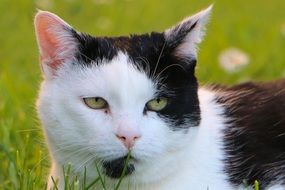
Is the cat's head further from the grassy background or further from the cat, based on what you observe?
the grassy background

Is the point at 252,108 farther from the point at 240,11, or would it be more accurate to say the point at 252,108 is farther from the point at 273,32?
the point at 240,11

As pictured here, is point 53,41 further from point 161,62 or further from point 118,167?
point 118,167

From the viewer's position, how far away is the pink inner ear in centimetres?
272

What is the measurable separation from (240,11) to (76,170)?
491 cm

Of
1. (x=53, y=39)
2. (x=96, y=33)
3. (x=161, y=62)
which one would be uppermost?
(x=96, y=33)

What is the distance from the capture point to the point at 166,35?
2764mm

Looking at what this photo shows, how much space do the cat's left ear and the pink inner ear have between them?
1.21 feet

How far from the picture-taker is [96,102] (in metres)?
2.61

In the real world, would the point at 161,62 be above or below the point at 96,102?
above

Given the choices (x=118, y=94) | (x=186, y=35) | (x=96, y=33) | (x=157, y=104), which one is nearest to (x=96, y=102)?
(x=118, y=94)

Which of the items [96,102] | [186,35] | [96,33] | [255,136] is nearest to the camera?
[96,102]

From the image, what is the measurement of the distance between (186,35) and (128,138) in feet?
1.64

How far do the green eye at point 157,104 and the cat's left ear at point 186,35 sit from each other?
188 mm

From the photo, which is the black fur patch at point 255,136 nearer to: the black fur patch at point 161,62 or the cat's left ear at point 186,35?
the black fur patch at point 161,62
